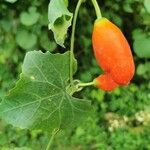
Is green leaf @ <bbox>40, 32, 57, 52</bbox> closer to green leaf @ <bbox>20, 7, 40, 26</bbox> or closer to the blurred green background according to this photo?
the blurred green background

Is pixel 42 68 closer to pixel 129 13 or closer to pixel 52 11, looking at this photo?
pixel 52 11

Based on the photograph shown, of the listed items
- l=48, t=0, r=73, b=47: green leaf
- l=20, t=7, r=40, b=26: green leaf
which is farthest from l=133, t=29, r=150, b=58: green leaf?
l=48, t=0, r=73, b=47: green leaf

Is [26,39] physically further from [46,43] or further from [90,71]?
[90,71]

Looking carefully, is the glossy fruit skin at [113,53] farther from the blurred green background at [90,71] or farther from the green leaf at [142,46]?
the green leaf at [142,46]

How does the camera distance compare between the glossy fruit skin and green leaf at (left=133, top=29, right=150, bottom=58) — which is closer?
the glossy fruit skin

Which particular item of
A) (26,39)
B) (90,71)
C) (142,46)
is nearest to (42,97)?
(142,46)
